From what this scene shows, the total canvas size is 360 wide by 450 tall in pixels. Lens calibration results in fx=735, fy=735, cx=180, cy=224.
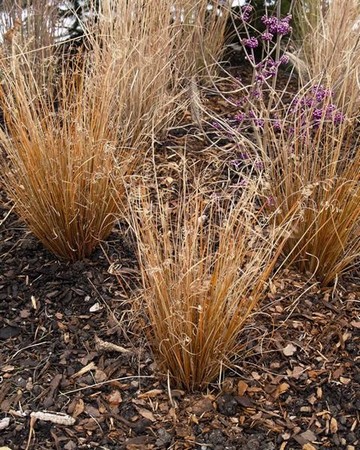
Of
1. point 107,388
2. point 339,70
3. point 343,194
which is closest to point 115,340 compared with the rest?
point 107,388

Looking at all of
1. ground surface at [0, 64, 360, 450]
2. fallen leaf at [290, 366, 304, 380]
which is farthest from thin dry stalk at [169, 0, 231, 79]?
fallen leaf at [290, 366, 304, 380]

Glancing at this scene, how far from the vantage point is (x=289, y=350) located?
2416 mm

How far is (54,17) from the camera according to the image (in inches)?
145

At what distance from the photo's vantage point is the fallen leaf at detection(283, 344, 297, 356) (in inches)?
94.7

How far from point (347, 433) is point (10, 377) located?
106 cm

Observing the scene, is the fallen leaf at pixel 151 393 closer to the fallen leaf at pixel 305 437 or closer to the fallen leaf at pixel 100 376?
the fallen leaf at pixel 100 376

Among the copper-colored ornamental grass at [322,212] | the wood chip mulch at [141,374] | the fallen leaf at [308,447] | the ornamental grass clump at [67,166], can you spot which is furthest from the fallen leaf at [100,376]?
the copper-colored ornamental grass at [322,212]

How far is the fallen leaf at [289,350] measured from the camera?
2406 millimetres

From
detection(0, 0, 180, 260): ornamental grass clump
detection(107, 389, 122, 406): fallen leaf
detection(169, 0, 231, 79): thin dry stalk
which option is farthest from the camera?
detection(169, 0, 231, 79): thin dry stalk

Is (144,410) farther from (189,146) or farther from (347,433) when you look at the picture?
(189,146)

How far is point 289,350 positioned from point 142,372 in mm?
490

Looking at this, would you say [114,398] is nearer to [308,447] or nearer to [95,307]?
[95,307]

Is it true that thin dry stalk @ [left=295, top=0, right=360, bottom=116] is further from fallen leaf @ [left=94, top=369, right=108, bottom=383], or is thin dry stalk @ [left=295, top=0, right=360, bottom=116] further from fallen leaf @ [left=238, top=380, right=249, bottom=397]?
fallen leaf @ [left=94, top=369, right=108, bottom=383]

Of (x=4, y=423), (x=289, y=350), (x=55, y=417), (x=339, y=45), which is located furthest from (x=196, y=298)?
(x=339, y=45)
